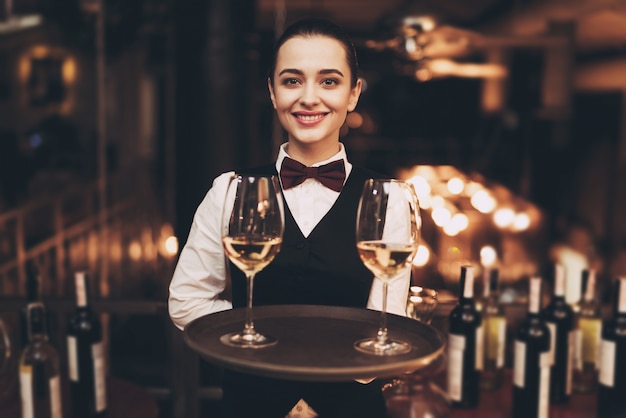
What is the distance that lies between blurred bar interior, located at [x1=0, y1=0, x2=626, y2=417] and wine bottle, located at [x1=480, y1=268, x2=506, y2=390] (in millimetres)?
78

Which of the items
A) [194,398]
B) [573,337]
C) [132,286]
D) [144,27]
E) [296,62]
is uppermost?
[144,27]

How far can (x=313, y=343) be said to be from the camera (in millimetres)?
1098

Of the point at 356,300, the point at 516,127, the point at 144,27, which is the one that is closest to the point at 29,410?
the point at 356,300

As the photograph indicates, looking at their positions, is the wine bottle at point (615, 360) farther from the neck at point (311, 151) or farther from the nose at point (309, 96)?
the nose at point (309, 96)

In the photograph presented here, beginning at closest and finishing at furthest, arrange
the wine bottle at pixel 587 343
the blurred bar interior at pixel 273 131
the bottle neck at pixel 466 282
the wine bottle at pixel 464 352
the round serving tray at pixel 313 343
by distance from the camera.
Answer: the round serving tray at pixel 313 343 → the bottle neck at pixel 466 282 → the wine bottle at pixel 464 352 → the wine bottle at pixel 587 343 → the blurred bar interior at pixel 273 131

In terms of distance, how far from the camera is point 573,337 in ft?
6.37

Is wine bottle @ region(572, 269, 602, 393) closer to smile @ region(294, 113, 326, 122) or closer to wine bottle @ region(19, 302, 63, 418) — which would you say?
smile @ region(294, 113, 326, 122)

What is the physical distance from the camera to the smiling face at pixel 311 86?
1269 mm

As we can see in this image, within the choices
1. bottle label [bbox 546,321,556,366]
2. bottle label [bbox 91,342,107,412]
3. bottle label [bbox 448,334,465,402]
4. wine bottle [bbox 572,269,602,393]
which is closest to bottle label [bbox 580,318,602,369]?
wine bottle [bbox 572,269,602,393]

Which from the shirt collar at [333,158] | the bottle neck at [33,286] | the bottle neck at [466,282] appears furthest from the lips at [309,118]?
the bottle neck at [33,286]

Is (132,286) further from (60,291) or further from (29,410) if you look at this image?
(29,410)

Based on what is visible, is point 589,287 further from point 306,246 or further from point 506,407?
point 306,246

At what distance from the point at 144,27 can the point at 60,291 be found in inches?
67.7

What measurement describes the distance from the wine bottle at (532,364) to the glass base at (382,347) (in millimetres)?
767
